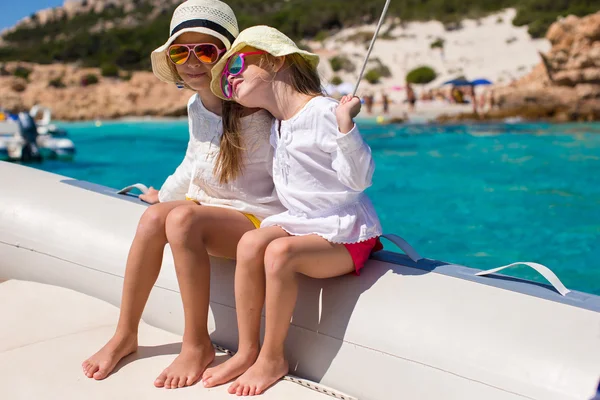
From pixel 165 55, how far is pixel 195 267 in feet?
2.34

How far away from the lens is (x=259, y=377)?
165cm

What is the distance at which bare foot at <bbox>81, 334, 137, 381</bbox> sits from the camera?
175 cm

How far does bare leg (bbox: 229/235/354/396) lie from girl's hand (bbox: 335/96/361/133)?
12.4 inches

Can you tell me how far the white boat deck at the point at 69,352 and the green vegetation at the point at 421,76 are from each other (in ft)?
69.0

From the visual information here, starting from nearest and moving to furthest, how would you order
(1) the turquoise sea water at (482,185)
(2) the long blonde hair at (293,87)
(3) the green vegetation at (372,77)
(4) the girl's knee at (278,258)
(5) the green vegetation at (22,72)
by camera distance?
1. (4) the girl's knee at (278,258)
2. (2) the long blonde hair at (293,87)
3. (1) the turquoise sea water at (482,185)
4. (5) the green vegetation at (22,72)
5. (3) the green vegetation at (372,77)

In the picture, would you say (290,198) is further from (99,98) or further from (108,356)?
(99,98)

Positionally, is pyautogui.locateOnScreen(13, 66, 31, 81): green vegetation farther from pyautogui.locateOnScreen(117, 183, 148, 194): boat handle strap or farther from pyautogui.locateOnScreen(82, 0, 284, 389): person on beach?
pyautogui.locateOnScreen(82, 0, 284, 389): person on beach

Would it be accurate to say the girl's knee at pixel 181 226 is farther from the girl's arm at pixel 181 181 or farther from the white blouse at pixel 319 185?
the girl's arm at pixel 181 181

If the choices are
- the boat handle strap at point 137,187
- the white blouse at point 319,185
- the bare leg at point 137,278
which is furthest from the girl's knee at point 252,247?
the boat handle strap at point 137,187

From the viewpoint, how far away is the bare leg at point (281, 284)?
161 centimetres

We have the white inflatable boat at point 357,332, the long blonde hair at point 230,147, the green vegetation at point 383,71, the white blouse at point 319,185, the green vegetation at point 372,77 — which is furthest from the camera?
the green vegetation at point 383,71

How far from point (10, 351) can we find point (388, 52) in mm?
24460

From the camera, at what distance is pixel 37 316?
2.20 m

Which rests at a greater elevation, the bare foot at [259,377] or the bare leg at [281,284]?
the bare leg at [281,284]
